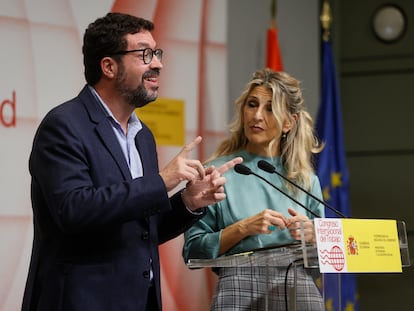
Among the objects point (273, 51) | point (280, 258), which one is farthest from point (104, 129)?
point (273, 51)

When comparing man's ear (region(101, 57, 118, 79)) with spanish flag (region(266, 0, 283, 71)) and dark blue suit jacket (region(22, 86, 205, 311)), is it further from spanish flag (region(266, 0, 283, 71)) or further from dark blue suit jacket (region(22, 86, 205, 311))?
spanish flag (region(266, 0, 283, 71))

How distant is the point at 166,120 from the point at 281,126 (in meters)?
1.17

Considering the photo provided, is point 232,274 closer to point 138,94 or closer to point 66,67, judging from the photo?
point 138,94

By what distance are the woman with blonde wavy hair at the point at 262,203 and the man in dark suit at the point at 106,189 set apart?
15.8 inches

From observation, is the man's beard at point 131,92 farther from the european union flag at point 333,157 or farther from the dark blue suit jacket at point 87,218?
the european union flag at point 333,157

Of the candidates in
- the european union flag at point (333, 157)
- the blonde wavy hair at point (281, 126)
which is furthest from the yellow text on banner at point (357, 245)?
the european union flag at point (333, 157)

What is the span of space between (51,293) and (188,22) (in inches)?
98.2

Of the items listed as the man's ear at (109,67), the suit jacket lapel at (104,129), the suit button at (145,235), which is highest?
the man's ear at (109,67)

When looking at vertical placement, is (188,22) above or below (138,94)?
above

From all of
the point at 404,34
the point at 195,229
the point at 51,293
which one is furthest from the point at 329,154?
the point at 51,293

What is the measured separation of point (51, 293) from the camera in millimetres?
2371

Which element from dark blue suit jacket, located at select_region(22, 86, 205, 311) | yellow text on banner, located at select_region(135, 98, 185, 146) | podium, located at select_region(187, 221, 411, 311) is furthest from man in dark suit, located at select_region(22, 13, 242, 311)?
yellow text on banner, located at select_region(135, 98, 185, 146)

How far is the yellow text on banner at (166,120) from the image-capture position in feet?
14.4

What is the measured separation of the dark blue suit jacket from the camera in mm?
2297
